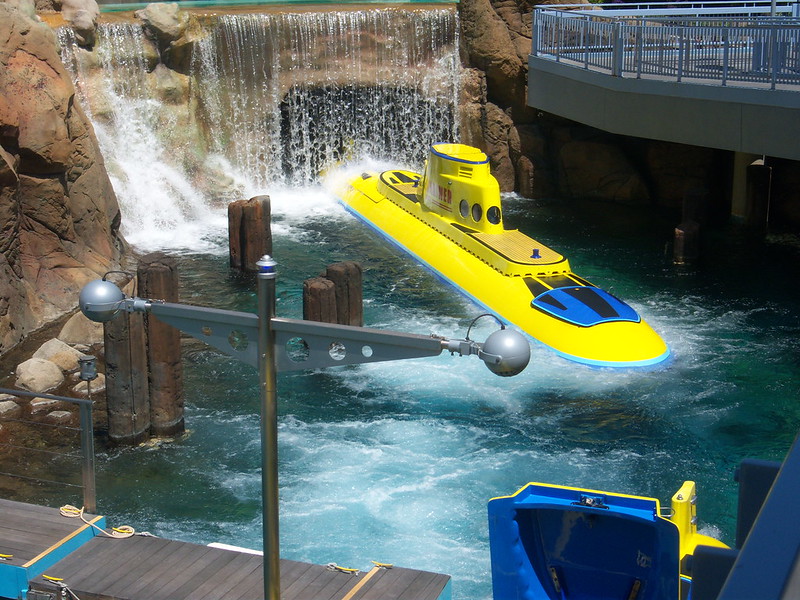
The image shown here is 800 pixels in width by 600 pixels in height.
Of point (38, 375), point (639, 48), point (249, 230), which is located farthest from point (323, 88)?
point (38, 375)

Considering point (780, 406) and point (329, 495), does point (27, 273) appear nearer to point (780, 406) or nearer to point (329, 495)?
point (329, 495)

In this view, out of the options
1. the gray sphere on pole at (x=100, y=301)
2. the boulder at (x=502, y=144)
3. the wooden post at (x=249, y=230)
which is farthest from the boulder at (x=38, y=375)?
the boulder at (x=502, y=144)

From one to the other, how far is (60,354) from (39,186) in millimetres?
3342

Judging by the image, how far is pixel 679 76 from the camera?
18.6m

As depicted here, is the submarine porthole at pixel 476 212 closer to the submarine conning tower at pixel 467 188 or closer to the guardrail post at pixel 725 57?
the submarine conning tower at pixel 467 188

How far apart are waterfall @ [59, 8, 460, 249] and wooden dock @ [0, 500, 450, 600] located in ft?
51.7

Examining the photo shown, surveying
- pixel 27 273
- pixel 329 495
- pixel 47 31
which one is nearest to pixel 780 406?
pixel 329 495

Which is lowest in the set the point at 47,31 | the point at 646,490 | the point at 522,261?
the point at 646,490

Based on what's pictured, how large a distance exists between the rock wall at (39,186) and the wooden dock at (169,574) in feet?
28.2

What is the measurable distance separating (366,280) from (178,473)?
831cm

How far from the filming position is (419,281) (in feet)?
65.7

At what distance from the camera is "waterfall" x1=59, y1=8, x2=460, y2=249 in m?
24.9

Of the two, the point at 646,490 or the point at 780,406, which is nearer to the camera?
the point at 646,490

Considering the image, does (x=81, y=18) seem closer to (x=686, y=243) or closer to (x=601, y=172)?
(x=601, y=172)
